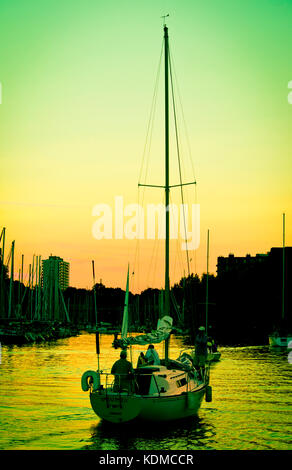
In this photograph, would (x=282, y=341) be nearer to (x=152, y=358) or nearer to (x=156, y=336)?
(x=152, y=358)

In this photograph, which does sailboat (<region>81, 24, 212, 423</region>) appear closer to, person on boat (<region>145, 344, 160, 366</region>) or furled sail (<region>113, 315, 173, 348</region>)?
furled sail (<region>113, 315, 173, 348</region>)

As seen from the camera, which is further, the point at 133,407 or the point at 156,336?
the point at 156,336

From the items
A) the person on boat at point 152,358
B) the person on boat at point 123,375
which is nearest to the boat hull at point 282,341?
the person on boat at point 152,358

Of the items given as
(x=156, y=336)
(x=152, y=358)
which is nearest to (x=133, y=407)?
(x=152, y=358)

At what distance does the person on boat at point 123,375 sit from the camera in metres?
21.5

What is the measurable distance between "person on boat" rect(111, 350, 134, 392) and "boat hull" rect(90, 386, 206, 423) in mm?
582

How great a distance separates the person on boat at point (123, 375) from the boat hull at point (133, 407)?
0.58m

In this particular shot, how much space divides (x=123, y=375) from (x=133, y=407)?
1.34 m

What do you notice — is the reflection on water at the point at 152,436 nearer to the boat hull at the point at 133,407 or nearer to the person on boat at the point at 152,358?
the boat hull at the point at 133,407

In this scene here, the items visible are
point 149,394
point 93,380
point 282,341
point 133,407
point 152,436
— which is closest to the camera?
point 133,407

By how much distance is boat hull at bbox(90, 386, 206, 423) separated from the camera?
68.1 ft

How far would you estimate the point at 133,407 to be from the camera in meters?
20.7
